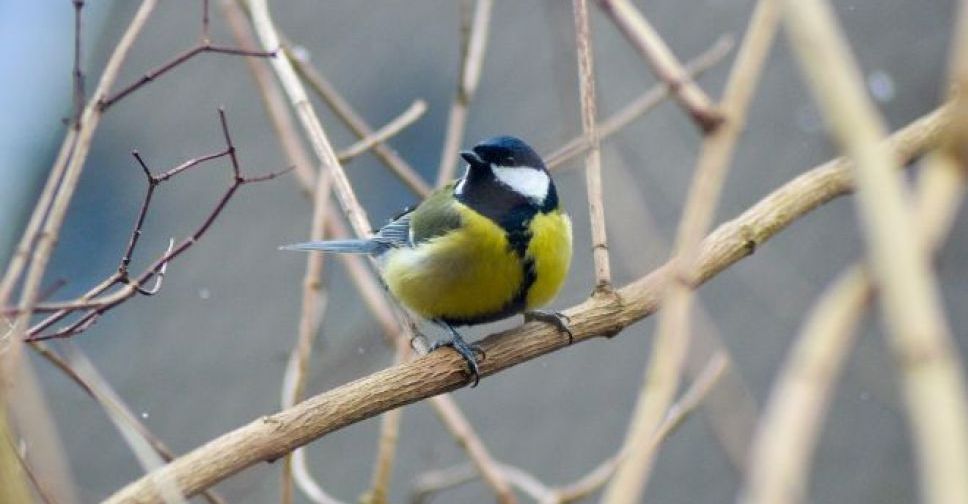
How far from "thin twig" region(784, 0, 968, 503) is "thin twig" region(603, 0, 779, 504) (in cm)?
15

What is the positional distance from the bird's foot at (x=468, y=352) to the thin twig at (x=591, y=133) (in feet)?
0.72

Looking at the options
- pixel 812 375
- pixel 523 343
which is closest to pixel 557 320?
pixel 523 343

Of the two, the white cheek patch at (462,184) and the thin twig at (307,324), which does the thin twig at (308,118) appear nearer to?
the thin twig at (307,324)

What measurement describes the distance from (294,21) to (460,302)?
355cm

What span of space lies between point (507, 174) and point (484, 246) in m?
0.17

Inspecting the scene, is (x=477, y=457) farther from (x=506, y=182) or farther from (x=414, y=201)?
(x=414, y=201)

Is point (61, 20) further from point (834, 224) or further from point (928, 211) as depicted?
point (928, 211)

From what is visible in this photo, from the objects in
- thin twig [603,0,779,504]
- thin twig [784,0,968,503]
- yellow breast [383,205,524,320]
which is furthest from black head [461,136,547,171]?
thin twig [784,0,968,503]

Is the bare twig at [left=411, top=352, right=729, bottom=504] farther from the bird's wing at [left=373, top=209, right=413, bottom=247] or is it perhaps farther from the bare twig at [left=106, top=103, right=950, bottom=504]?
the bird's wing at [left=373, top=209, right=413, bottom=247]

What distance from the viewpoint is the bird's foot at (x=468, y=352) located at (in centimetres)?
185

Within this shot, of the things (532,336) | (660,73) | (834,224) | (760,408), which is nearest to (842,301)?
(660,73)

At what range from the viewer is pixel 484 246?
2191 millimetres

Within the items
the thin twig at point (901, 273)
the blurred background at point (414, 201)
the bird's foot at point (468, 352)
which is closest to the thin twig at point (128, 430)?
the bird's foot at point (468, 352)

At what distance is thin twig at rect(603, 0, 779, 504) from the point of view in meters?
0.52
